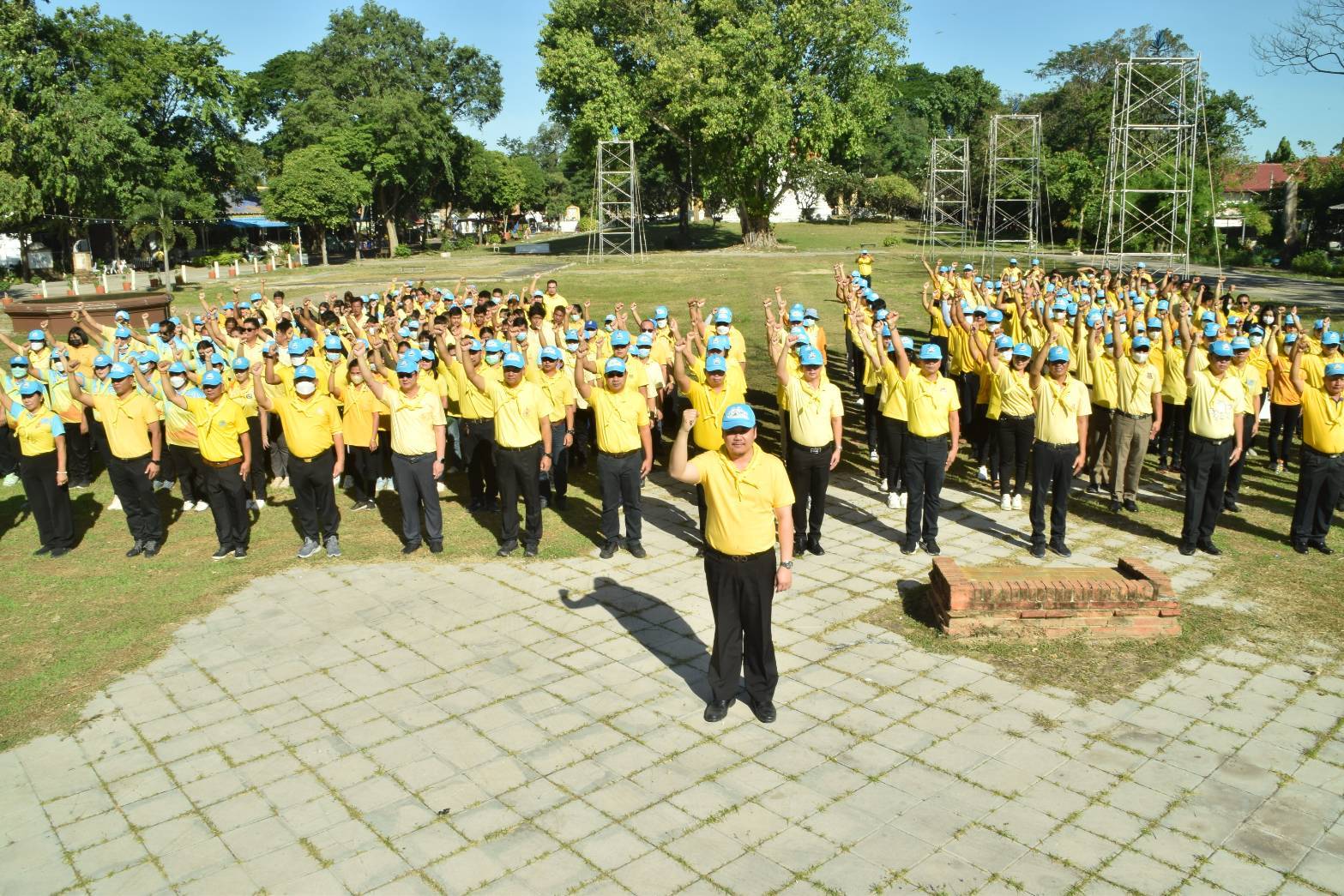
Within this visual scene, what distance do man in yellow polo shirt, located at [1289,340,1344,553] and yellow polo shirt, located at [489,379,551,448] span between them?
21.9 feet

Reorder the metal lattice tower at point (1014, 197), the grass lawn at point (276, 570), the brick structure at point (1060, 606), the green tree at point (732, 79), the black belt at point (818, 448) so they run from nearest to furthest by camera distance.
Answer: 1. the grass lawn at point (276, 570)
2. the brick structure at point (1060, 606)
3. the black belt at point (818, 448)
4. the green tree at point (732, 79)
5. the metal lattice tower at point (1014, 197)

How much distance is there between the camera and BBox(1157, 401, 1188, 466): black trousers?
1097 cm

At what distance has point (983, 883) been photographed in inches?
174

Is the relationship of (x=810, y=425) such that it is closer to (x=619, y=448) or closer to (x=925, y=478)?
(x=925, y=478)

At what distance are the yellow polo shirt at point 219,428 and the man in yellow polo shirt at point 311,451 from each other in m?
0.36

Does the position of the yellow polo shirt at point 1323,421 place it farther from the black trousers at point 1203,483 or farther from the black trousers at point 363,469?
the black trousers at point 363,469

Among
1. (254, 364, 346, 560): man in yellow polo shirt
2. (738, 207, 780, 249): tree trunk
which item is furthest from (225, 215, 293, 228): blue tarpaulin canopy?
(254, 364, 346, 560): man in yellow polo shirt

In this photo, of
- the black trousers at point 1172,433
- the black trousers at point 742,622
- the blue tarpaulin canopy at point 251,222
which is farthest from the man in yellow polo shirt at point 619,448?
the blue tarpaulin canopy at point 251,222

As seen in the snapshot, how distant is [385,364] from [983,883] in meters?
7.58

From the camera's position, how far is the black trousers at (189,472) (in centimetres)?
911

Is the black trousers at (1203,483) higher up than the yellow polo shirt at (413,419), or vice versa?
the yellow polo shirt at (413,419)

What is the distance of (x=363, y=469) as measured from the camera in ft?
33.8

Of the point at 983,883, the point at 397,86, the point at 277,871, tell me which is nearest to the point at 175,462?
the point at 277,871

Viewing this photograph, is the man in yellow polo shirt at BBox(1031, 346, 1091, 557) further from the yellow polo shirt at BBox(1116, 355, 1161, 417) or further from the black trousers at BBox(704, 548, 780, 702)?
the black trousers at BBox(704, 548, 780, 702)
